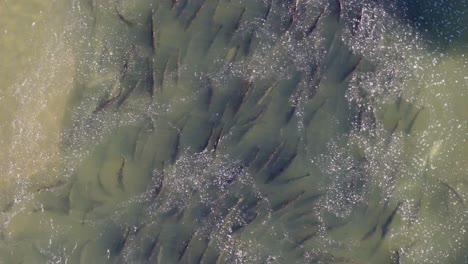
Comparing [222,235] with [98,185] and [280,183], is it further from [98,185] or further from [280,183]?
[98,185]

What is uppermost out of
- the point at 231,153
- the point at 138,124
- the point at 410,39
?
the point at 410,39

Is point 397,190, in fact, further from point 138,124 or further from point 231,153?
point 138,124

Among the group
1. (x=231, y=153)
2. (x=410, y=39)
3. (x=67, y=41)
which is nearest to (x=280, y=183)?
(x=231, y=153)

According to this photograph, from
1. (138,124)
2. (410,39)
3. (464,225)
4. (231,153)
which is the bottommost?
(464,225)

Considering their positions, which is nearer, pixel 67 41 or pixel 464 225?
pixel 464 225

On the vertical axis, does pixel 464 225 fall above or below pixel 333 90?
below

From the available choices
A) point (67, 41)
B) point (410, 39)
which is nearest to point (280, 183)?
point (410, 39)
